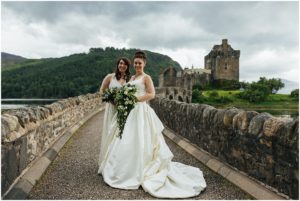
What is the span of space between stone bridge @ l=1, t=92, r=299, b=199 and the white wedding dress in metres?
0.17

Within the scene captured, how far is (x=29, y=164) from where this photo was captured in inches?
224

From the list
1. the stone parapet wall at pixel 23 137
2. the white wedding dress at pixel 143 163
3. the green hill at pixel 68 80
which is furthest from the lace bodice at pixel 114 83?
the green hill at pixel 68 80

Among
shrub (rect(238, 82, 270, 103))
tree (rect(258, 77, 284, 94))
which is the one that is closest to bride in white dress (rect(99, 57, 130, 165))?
shrub (rect(238, 82, 270, 103))

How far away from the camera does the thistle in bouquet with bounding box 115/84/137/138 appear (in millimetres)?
5898

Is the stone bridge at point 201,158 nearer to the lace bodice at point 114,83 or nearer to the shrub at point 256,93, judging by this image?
the lace bodice at point 114,83

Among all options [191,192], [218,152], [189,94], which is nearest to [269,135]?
[191,192]

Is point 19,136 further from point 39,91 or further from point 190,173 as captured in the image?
point 39,91

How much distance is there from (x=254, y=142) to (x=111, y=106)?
2.40 meters

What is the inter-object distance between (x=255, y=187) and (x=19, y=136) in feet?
9.98

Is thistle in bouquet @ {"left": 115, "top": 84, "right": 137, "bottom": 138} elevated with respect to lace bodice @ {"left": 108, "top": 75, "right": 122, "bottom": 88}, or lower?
lower

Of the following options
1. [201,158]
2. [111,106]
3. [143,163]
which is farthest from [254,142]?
[111,106]

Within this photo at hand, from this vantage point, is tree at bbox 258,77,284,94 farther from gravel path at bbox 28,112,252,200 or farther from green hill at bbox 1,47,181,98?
gravel path at bbox 28,112,252,200

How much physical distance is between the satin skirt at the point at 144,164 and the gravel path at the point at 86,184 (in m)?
0.14

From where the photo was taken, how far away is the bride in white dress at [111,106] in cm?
A: 606
